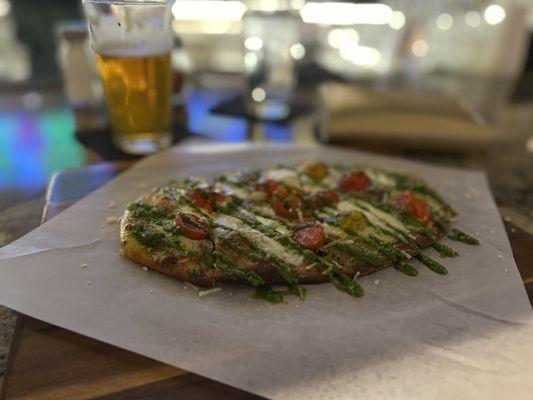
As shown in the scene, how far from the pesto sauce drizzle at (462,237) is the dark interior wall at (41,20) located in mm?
4091

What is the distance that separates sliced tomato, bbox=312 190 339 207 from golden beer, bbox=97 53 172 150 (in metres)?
0.80

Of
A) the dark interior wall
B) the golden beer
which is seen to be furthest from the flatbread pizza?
the dark interior wall

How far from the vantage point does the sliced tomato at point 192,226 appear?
48.7 inches

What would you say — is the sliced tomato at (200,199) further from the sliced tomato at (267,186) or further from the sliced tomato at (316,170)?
the sliced tomato at (316,170)

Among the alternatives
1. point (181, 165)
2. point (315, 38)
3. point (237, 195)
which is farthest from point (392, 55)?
point (237, 195)

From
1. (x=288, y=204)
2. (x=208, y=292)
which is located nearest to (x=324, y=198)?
(x=288, y=204)

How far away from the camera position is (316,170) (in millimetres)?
1647

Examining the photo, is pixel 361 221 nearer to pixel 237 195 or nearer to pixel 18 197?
pixel 237 195

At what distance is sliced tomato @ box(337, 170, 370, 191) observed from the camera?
61.8 inches

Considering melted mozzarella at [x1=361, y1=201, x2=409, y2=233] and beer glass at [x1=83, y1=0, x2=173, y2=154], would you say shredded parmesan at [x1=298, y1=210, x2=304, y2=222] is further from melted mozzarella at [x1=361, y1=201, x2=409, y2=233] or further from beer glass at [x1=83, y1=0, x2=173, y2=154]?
beer glass at [x1=83, y1=0, x2=173, y2=154]

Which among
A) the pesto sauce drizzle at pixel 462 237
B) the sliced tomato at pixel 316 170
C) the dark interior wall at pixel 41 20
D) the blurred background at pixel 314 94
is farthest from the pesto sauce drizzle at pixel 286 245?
the dark interior wall at pixel 41 20

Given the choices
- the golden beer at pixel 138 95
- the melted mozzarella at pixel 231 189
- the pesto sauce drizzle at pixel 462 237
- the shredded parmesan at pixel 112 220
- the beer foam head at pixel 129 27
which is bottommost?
the pesto sauce drizzle at pixel 462 237

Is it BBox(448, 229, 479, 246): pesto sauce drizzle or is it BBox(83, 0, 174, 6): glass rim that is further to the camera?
BBox(83, 0, 174, 6): glass rim

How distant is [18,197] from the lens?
163 cm
